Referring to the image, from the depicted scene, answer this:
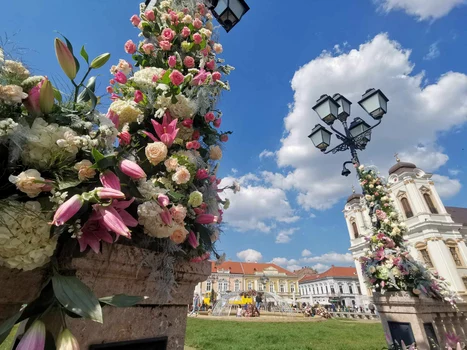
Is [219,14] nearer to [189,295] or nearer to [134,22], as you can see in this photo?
[134,22]

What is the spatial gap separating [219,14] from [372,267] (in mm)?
4734

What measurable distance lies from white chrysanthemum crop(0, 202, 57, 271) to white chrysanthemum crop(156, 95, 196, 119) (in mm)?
891

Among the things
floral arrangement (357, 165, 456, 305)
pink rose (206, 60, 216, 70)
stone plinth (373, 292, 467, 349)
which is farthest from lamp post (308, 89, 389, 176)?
pink rose (206, 60, 216, 70)

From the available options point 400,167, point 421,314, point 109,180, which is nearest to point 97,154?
point 109,180

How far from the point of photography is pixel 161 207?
1135mm

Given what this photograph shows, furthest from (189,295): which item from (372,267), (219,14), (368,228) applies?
(368,228)

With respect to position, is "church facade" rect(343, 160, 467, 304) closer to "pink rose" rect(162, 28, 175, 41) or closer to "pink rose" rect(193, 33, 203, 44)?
"pink rose" rect(193, 33, 203, 44)

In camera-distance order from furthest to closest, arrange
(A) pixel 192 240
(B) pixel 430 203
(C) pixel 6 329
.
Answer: (B) pixel 430 203
(A) pixel 192 240
(C) pixel 6 329

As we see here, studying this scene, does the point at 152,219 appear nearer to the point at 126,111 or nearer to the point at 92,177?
the point at 92,177

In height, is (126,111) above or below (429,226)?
below

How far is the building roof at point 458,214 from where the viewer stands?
3428 cm

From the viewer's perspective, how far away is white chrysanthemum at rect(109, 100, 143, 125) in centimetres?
146

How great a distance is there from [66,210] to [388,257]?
5068 millimetres

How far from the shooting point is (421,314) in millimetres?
3801
